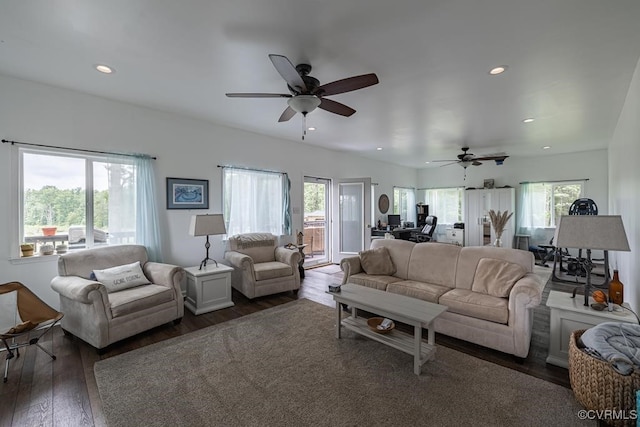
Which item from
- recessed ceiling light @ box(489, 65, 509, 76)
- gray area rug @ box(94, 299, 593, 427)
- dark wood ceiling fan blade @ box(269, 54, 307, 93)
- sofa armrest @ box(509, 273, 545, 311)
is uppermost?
recessed ceiling light @ box(489, 65, 509, 76)

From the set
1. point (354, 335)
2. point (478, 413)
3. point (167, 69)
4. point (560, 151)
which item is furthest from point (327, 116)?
point (560, 151)

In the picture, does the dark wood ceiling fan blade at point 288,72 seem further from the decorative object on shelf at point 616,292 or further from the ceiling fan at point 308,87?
the decorative object on shelf at point 616,292

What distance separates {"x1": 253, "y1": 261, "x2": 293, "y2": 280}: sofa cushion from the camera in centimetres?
407

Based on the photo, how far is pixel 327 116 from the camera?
164 inches

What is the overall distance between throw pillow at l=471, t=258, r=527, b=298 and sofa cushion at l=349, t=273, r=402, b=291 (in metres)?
0.92

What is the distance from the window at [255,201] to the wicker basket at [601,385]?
4.47 meters

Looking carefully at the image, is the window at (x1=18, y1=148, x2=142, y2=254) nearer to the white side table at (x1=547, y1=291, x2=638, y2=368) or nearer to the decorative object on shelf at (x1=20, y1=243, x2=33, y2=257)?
the decorative object on shelf at (x1=20, y1=243, x2=33, y2=257)

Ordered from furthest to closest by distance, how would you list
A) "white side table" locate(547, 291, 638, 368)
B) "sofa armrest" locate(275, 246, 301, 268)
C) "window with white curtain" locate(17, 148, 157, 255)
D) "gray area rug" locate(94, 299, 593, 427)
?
1. "sofa armrest" locate(275, 246, 301, 268)
2. "window with white curtain" locate(17, 148, 157, 255)
3. "white side table" locate(547, 291, 638, 368)
4. "gray area rug" locate(94, 299, 593, 427)

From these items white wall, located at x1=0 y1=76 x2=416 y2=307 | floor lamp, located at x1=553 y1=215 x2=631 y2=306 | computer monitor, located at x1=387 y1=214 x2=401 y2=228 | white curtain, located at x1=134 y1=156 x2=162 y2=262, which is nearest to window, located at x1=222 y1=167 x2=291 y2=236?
white wall, located at x1=0 y1=76 x2=416 y2=307

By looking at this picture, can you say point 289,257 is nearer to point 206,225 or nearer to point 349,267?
point 349,267

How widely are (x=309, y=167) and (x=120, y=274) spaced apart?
401 centimetres

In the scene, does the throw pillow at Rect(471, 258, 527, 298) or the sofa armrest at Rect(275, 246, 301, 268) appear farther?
the sofa armrest at Rect(275, 246, 301, 268)

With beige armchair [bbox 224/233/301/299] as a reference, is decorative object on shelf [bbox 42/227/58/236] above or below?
above

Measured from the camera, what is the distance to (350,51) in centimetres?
243
